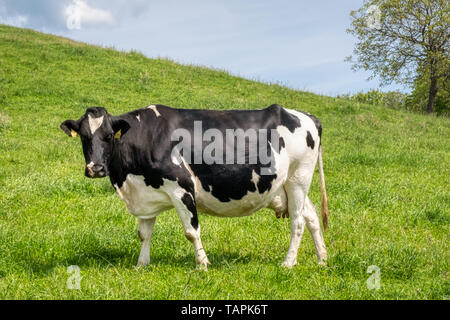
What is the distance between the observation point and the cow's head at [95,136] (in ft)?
15.9

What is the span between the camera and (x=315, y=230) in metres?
5.96

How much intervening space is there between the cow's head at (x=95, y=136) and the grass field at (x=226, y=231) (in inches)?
48.1

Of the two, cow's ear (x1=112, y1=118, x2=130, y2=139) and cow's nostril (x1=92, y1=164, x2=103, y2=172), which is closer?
cow's nostril (x1=92, y1=164, x2=103, y2=172)

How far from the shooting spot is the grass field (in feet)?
15.6

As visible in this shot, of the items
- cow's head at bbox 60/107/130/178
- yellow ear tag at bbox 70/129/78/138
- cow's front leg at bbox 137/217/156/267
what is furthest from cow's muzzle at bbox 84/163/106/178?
cow's front leg at bbox 137/217/156/267

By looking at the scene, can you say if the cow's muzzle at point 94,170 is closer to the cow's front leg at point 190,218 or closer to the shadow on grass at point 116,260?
the cow's front leg at point 190,218

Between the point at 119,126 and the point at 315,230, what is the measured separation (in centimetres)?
291

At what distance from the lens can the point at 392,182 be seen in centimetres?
1065

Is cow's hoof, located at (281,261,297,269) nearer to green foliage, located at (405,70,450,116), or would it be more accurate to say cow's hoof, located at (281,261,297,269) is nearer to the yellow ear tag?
the yellow ear tag

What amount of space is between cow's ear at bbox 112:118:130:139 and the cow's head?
5 centimetres

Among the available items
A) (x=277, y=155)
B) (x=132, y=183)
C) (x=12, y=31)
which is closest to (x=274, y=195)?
(x=277, y=155)

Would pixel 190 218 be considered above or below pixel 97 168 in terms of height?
below

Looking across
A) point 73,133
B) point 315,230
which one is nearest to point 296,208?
point 315,230

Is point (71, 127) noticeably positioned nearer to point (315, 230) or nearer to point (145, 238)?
point (145, 238)
